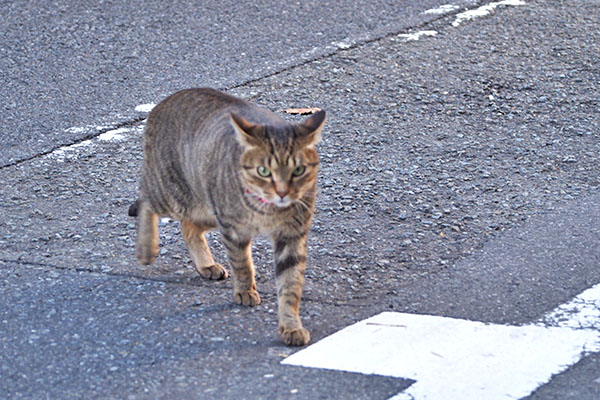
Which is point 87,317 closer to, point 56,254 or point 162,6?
point 56,254

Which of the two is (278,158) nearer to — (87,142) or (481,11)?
(87,142)

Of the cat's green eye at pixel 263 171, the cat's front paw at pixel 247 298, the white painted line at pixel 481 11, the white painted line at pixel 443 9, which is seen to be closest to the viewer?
the cat's green eye at pixel 263 171

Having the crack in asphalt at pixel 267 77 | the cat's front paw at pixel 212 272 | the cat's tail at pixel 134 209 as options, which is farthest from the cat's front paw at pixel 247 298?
the cat's tail at pixel 134 209

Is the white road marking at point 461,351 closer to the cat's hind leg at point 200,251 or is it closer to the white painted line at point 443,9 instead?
the cat's hind leg at point 200,251

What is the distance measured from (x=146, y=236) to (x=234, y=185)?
758 mm

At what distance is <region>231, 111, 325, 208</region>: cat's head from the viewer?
423 cm

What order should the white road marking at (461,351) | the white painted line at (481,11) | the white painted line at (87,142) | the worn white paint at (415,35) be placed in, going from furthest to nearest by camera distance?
the white painted line at (481,11) → the worn white paint at (415,35) → the white painted line at (87,142) → the white road marking at (461,351)

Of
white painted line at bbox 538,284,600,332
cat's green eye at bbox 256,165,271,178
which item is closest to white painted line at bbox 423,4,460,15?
white painted line at bbox 538,284,600,332

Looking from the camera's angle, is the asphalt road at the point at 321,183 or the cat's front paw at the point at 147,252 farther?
the cat's front paw at the point at 147,252

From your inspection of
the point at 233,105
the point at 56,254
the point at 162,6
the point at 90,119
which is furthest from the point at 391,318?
the point at 162,6

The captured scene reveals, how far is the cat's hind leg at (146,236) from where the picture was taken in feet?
16.3

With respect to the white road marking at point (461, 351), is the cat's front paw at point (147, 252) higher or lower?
higher

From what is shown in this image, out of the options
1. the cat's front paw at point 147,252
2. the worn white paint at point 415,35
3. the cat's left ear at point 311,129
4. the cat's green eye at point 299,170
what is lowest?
the cat's front paw at point 147,252

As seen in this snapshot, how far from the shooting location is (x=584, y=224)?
538cm
